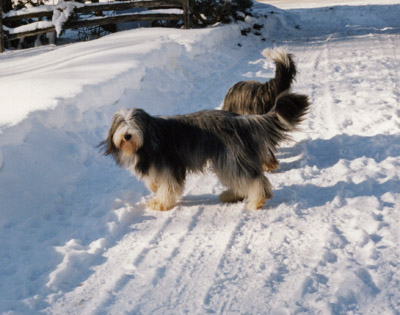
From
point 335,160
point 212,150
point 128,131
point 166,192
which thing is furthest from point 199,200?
point 335,160

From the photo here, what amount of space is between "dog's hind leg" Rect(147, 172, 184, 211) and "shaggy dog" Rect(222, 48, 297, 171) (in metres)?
1.23

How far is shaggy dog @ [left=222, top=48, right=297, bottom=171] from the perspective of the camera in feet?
17.2

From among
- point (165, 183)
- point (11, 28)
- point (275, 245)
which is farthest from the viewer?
point (11, 28)

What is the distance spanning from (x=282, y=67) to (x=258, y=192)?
169cm

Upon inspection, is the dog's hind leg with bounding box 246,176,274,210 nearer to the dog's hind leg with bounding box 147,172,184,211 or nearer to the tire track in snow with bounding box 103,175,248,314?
the tire track in snow with bounding box 103,175,248,314

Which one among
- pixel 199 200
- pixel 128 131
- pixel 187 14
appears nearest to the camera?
pixel 128 131

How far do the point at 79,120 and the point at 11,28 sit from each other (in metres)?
9.30

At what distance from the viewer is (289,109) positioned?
4.56 meters

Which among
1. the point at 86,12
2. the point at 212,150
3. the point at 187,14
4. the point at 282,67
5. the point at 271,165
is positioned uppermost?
the point at 86,12

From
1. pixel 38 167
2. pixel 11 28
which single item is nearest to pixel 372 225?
pixel 38 167

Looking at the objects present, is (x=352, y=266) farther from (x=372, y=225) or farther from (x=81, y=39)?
(x=81, y=39)

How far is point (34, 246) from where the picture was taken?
3816mm

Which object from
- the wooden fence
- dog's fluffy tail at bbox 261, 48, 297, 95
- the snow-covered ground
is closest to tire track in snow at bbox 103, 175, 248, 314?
the snow-covered ground

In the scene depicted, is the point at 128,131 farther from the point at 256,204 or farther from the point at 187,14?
the point at 187,14
